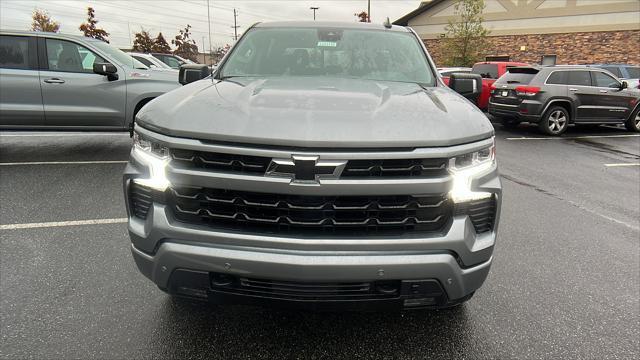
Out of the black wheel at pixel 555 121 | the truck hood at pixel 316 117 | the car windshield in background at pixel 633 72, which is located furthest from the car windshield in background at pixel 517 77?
the truck hood at pixel 316 117

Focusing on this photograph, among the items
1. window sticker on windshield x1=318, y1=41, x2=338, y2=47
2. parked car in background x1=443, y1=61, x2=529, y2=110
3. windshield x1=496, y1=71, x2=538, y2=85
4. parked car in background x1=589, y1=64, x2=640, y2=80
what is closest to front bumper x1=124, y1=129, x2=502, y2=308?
window sticker on windshield x1=318, y1=41, x2=338, y2=47

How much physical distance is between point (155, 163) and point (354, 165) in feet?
3.16

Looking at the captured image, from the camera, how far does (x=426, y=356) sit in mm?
2293

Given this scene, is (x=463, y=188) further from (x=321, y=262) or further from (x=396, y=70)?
(x=396, y=70)

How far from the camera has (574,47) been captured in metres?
28.5

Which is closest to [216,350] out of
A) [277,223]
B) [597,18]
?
[277,223]

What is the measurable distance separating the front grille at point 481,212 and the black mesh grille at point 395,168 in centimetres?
21

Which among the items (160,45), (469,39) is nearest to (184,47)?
(160,45)

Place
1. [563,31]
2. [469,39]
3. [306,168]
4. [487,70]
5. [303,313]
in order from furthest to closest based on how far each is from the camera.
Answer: [563,31] → [469,39] → [487,70] → [303,313] → [306,168]

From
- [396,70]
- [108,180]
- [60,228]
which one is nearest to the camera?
[396,70]

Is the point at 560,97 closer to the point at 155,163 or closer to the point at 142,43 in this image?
the point at 155,163

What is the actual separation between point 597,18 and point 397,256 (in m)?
33.3

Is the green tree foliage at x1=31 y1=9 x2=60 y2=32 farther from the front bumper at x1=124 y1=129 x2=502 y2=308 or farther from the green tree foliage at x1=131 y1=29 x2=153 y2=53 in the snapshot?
the front bumper at x1=124 y1=129 x2=502 y2=308

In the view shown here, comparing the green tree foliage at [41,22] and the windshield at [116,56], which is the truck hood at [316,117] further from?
the green tree foliage at [41,22]
